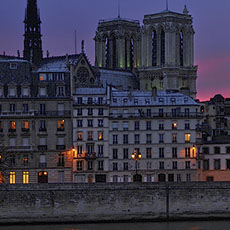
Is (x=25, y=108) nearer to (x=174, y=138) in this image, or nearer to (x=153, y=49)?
(x=174, y=138)

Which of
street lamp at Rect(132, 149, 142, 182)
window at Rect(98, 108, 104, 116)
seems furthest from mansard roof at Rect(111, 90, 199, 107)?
street lamp at Rect(132, 149, 142, 182)

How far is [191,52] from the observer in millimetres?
187125

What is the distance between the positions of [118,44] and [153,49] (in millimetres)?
6568

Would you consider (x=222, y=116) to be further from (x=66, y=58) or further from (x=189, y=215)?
(x=189, y=215)

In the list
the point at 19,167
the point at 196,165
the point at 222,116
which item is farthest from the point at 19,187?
the point at 222,116

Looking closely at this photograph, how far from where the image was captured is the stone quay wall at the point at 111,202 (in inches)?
3580

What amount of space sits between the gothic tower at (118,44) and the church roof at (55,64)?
49.7 m

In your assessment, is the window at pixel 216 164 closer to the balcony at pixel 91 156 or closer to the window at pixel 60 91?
the balcony at pixel 91 156

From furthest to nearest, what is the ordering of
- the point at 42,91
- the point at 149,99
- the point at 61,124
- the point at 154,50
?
the point at 154,50
the point at 149,99
the point at 42,91
the point at 61,124

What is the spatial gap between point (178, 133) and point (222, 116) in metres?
44.3

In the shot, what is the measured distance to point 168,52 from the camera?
184 m

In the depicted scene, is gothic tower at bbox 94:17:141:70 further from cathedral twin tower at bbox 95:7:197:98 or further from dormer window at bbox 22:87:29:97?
dormer window at bbox 22:87:29:97

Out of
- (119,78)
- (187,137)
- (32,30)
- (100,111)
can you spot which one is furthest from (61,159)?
(119,78)

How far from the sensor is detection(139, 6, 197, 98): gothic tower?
18325 cm
